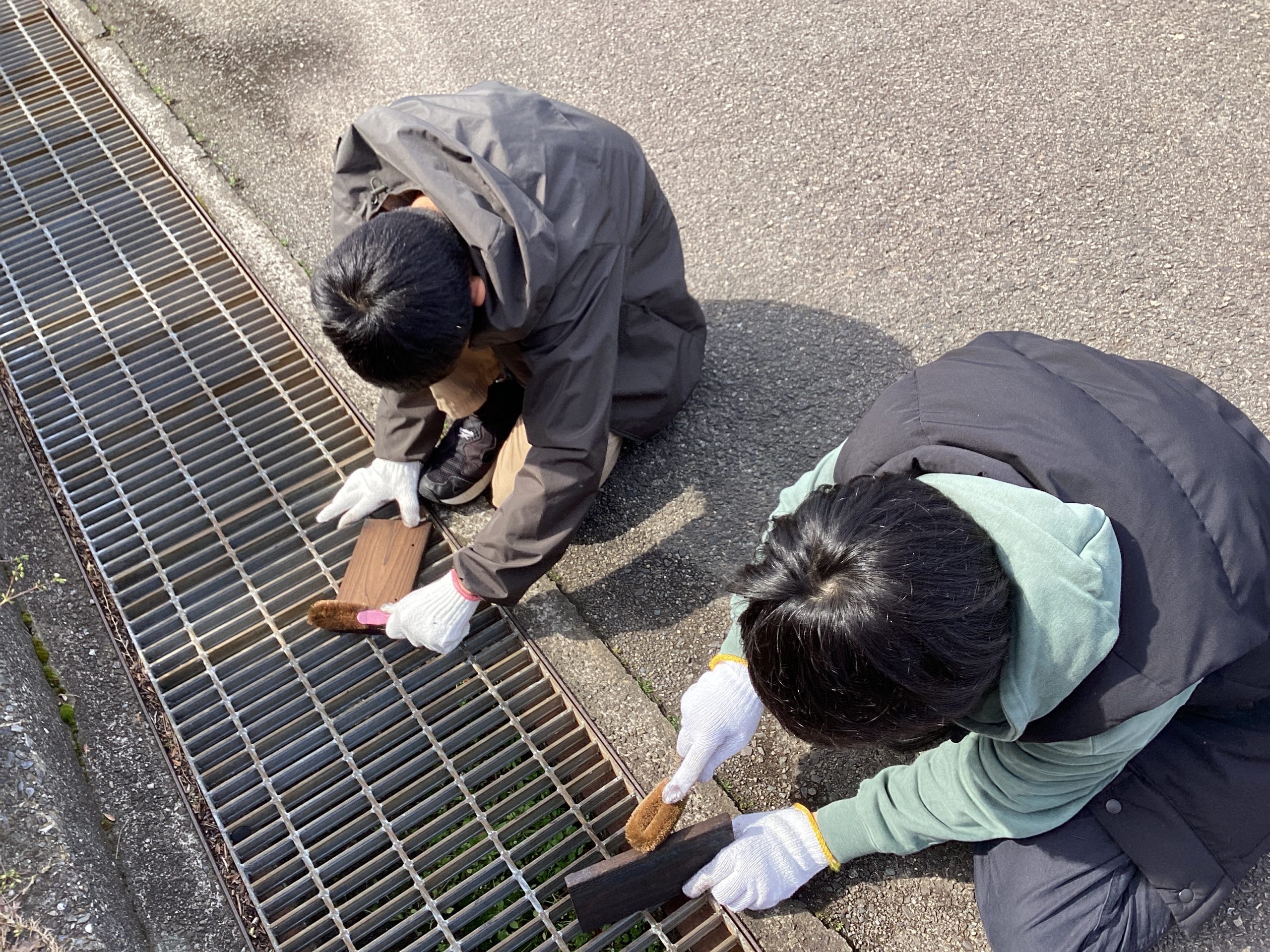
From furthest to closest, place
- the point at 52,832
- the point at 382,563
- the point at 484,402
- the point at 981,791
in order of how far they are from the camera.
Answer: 1. the point at 484,402
2. the point at 382,563
3. the point at 52,832
4. the point at 981,791

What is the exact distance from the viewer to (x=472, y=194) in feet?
5.83

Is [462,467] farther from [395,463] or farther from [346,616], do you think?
[346,616]

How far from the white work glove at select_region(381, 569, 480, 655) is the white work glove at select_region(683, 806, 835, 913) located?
0.74 metres

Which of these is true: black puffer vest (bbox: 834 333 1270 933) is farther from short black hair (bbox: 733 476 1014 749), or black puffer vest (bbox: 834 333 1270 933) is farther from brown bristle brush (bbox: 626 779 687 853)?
brown bristle brush (bbox: 626 779 687 853)

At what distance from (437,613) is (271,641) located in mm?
465

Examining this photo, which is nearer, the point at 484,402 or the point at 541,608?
the point at 541,608

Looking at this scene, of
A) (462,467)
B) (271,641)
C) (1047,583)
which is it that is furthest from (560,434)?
(1047,583)

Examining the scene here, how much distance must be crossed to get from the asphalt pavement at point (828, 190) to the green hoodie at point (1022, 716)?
21cm

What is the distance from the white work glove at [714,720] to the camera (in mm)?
1814

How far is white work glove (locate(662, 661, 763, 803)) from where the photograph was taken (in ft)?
5.95

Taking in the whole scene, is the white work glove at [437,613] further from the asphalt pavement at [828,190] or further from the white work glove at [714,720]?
the white work glove at [714,720]

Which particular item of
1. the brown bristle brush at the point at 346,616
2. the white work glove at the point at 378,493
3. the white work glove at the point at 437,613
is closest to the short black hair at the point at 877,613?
the white work glove at the point at 437,613

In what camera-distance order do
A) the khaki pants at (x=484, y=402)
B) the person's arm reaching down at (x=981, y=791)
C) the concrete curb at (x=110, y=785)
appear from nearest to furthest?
the person's arm reaching down at (x=981, y=791)
the concrete curb at (x=110, y=785)
the khaki pants at (x=484, y=402)

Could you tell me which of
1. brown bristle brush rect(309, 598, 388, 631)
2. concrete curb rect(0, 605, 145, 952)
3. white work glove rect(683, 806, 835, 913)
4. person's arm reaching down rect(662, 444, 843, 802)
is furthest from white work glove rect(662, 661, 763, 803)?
concrete curb rect(0, 605, 145, 952)
